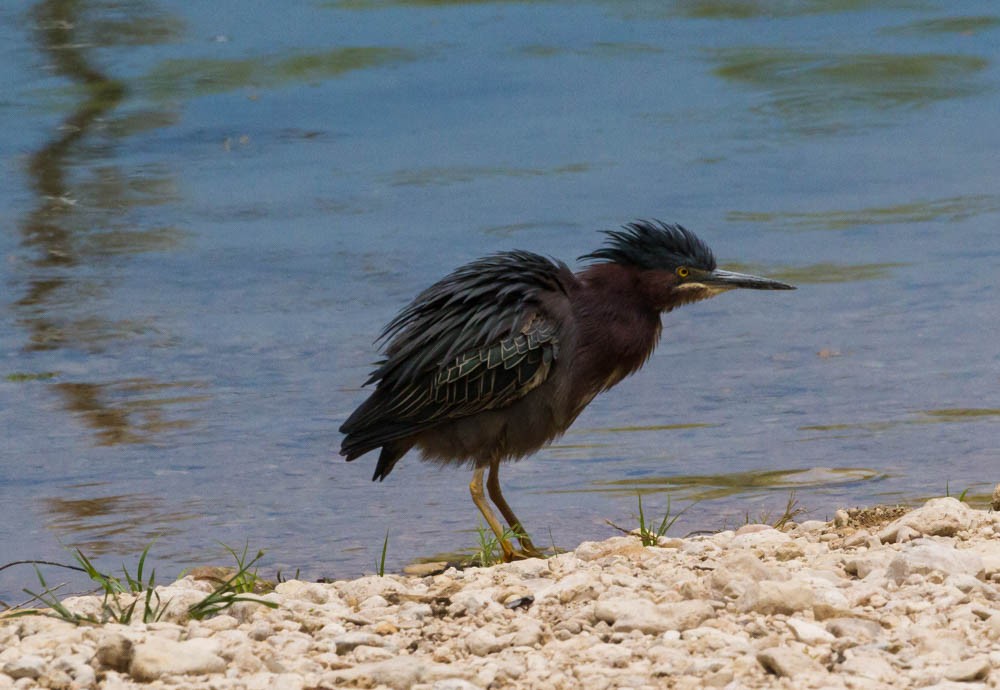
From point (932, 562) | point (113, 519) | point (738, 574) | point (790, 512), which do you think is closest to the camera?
point (738, 574)

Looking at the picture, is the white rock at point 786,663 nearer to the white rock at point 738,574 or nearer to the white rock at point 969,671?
the white rock at point 969,671

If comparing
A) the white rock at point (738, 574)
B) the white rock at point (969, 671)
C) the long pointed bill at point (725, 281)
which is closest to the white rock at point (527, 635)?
the white rock at point (738, 574)

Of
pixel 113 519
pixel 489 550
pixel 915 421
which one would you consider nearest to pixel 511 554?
pixel 489 550

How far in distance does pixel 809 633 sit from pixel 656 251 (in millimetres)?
2794

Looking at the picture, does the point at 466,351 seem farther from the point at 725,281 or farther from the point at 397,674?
the point at 397,674

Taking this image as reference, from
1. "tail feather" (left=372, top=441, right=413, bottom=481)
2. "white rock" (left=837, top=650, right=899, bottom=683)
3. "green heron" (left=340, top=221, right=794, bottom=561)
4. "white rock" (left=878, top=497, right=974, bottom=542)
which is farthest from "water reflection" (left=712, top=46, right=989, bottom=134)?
"white rock" (left=837, top=650, right=899, bottom=683)

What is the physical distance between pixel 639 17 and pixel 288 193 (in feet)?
17.3

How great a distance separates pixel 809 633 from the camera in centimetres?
466

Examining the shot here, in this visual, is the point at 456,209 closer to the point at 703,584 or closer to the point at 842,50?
the point at 842,50

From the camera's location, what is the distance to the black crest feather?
7.21 m

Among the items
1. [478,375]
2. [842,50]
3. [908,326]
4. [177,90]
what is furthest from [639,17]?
[478,375]

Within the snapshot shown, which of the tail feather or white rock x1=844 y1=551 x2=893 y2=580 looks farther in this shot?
the tail feather

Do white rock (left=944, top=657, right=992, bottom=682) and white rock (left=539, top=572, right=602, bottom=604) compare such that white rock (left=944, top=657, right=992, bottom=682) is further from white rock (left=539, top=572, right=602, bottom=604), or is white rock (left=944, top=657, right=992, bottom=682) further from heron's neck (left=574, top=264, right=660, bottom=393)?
heron's neck (left=574, top=264, right=660, bottom=393)

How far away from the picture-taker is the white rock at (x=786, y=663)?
4.39 metres
